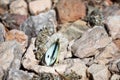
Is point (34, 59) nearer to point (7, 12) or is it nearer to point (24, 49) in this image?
point (24, 49)

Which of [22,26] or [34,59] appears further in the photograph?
[22,26]

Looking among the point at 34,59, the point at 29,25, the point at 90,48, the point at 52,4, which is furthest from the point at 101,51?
the point at 52,4

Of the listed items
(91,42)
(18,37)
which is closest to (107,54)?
(91,42)

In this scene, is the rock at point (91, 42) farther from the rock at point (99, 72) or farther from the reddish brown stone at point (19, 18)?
the reddish brown stone at point (19, 18)

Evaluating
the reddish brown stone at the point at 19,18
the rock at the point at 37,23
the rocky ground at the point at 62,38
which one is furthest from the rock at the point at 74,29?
the reddish brown stone at the point at 19,18

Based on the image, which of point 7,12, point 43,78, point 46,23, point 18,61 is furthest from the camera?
point 7,12

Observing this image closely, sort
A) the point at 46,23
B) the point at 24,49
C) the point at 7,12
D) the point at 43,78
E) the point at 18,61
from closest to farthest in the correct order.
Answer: the point at 43,78 → the point at 18,61 → the point at 24,49 → the point at 46,23 → the point at 7,12

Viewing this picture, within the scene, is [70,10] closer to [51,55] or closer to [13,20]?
[13,20]

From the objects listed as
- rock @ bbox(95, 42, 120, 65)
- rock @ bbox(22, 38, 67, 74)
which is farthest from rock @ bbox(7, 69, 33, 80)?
rock @ bbox(95, 42, 120, 65)
